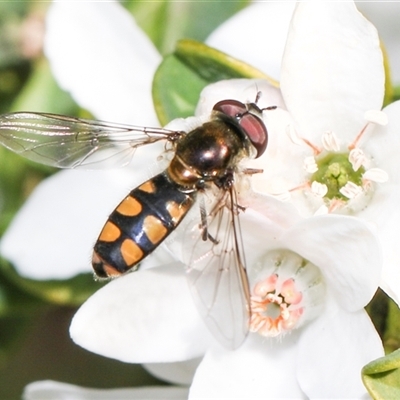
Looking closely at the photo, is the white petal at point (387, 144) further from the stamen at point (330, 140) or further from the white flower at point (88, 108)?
the white flower at point (88, 108)

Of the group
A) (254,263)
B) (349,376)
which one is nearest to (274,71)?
(254,263)

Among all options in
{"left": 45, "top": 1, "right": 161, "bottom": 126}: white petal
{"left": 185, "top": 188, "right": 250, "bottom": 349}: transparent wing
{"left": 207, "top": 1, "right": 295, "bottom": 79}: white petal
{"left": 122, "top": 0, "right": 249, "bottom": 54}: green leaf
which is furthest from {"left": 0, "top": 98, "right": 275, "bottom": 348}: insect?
{"left": 122, "top": 0, "right": 249, "bottom": 54}: green leaf

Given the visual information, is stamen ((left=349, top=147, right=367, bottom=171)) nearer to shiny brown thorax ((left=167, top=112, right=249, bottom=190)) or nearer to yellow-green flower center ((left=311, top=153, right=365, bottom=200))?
yellow-green flower center ((left=311, top=153, right=365, bottom=200))

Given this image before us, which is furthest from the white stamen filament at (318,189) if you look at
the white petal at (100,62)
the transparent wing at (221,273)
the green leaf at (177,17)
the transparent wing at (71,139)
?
the green leaf at (177,17)

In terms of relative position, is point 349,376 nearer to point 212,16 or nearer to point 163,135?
point 163,135

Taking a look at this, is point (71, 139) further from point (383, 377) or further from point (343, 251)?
point (383, 377)
